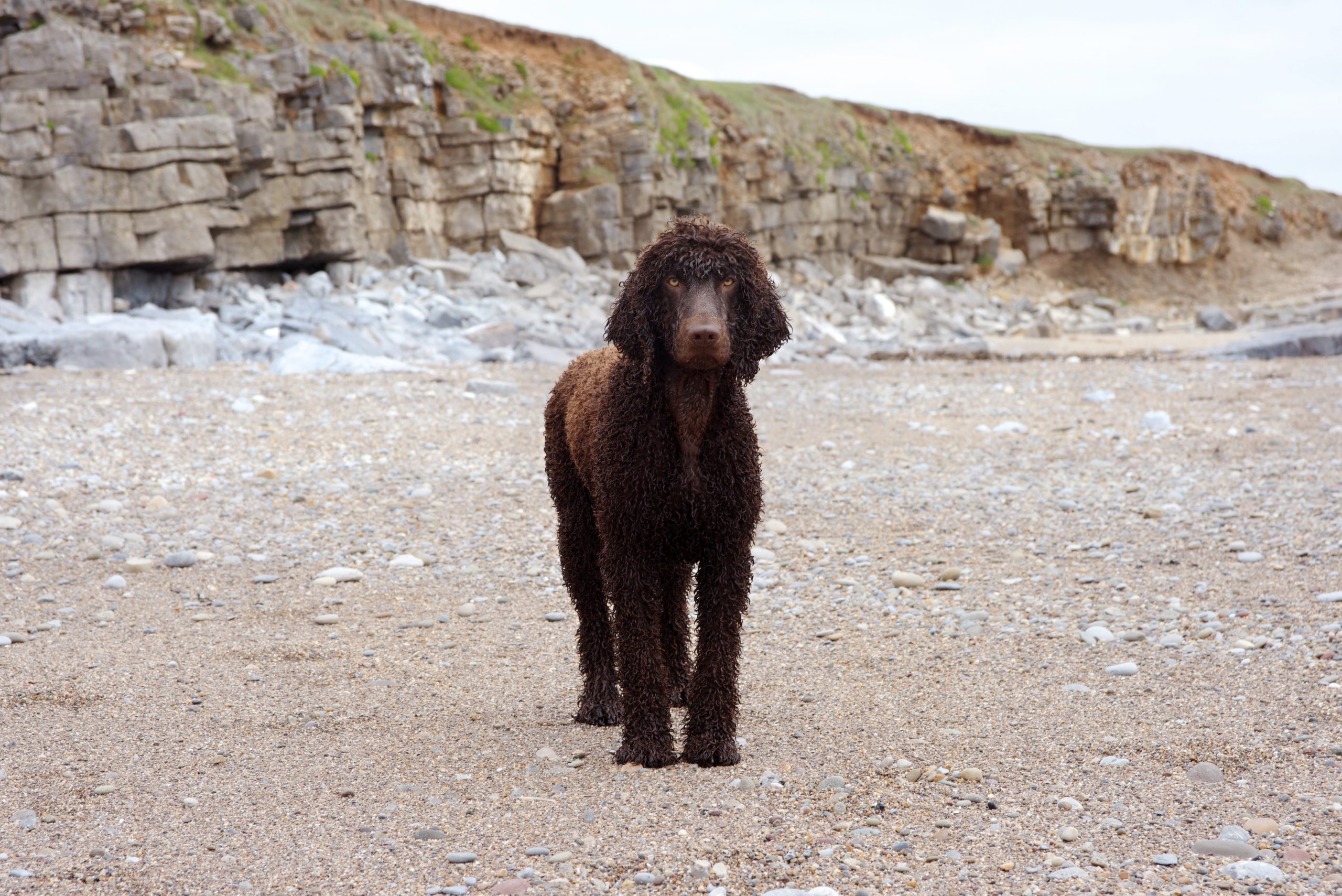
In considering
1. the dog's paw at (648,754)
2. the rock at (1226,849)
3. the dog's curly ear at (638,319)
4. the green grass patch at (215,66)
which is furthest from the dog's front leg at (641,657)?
the green grass patch at (215,66)

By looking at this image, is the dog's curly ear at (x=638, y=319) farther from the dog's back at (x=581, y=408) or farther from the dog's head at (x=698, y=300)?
the dog's back at (x=581, y=408)

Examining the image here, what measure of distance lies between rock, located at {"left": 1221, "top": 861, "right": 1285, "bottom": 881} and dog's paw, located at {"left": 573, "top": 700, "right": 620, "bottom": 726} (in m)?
2.86

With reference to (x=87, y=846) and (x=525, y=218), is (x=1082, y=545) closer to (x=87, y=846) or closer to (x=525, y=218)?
(x=87, y=846)

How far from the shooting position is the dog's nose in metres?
4.51

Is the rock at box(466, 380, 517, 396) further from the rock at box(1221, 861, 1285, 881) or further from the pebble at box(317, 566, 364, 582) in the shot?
the rock at box(1221, 861, 1285, 881)

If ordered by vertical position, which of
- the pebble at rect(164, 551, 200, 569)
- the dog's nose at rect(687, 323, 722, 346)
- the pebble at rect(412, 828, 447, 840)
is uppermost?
the dog's nose at rect(687, 323, 722, 346)

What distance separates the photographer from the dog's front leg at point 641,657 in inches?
197

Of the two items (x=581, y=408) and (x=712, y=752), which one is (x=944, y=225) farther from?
(x=712, y=752)

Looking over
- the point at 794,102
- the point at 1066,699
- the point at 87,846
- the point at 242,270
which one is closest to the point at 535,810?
the point at 87,846

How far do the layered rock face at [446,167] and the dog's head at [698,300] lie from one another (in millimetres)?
21795

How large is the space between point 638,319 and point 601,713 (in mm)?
2082

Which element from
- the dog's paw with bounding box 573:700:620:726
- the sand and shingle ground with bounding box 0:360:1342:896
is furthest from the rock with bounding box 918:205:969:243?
the dog's paw with bounding box 573:700:620:726

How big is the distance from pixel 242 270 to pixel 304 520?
781 inches

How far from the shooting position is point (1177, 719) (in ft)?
17.8
